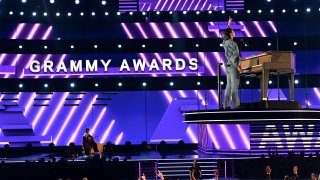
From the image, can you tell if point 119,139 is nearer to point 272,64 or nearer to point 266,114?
point 266,114

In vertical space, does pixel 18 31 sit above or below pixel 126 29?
below

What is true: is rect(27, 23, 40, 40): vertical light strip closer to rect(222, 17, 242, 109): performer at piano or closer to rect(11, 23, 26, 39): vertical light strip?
rect(11, 23, 26, 39): vertical light strip

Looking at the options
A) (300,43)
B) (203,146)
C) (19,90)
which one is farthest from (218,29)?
(19,90)

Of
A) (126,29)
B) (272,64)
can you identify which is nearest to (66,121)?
(126,29)

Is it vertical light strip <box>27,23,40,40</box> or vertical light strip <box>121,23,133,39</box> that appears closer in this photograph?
vertical light strip <box>27,23,40,40</box>

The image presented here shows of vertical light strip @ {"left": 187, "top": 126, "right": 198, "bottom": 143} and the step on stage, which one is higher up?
vertical light strip @ {"left": 187, "top": 126, "right": 198, "bottom": 143}

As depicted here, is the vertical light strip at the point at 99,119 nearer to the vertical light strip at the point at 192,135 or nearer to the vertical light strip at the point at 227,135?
the vertical light strip at the point at 192,135

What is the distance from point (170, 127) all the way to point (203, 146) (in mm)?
1752

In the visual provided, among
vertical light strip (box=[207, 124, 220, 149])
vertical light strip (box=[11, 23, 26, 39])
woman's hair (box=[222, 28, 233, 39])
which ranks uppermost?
vertical light strip (box=[11, 23, 26, 39])

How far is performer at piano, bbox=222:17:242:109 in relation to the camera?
35.1ft

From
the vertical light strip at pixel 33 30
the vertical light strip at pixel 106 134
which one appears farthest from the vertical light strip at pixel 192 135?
the vertical light strip at pixel 33 30

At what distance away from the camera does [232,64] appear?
1084 centimetres

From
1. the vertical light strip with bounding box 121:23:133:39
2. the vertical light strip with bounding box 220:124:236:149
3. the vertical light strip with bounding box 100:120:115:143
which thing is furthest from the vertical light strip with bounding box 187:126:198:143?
the vertical light strip with bounding box 121:23:133:39

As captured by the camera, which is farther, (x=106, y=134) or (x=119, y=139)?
(x=119, y=139)
